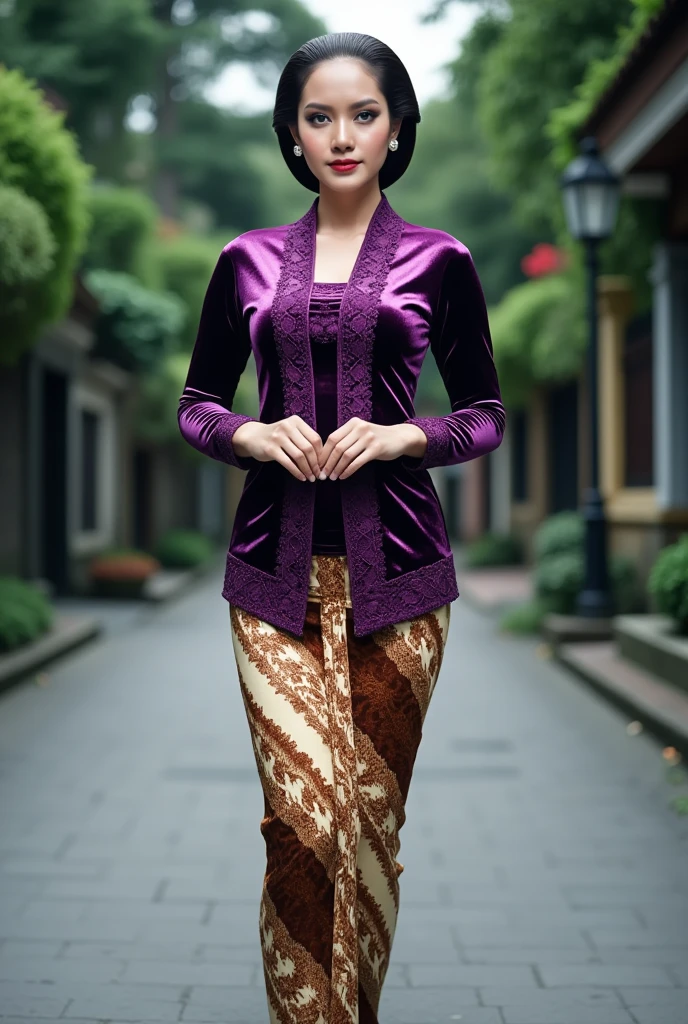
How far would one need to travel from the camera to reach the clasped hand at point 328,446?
8.32 feet

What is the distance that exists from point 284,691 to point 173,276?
22.6m

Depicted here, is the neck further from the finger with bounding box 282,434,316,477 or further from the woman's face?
the finger with bounding box 282,434,316,477

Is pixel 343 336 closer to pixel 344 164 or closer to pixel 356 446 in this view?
pixel 356 446

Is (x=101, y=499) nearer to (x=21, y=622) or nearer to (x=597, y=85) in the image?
(x=21, y=622)

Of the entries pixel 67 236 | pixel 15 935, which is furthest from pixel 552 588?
pixel 15 935

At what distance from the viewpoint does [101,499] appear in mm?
21031

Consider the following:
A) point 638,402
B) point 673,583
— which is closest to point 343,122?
point 673,583

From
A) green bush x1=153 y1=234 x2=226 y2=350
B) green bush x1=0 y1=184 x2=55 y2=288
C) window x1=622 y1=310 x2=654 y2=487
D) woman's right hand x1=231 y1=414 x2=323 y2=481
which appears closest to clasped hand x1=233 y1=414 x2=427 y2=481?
woman's right hand x1=231 y1=414 x2=323 y2=481

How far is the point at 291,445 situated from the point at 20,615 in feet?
27.5

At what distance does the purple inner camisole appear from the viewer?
2.65 meters

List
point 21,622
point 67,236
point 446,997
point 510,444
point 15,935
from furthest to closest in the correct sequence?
1. point 510,444
2. point 21,622
3. point 67,236
4. point 15,935
5. point 446,997

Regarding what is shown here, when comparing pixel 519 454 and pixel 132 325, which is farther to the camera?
pixel 519 454

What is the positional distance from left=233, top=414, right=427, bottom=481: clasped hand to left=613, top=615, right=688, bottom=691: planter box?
5.47 metres

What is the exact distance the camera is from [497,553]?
24.1 metres
